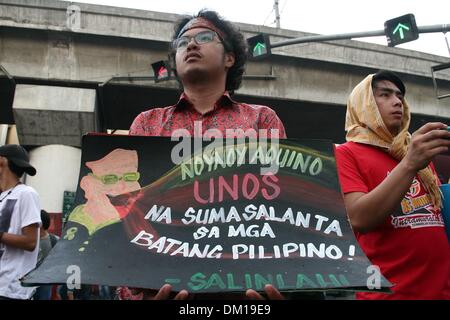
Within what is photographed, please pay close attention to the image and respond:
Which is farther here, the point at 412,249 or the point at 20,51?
the point at 20,51

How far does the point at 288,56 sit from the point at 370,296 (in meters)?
10.6

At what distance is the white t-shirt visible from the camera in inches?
121

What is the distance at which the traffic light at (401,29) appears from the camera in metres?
7.72

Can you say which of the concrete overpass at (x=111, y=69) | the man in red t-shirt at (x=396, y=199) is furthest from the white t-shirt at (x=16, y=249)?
the concrete overpass at (x=111, y=69)

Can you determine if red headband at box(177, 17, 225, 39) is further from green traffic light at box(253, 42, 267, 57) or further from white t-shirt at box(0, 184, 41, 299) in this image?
green traffic light at box(253, 42, 267, 57)

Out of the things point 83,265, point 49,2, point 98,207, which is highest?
point 49,2

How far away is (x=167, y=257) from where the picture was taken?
1.36 m

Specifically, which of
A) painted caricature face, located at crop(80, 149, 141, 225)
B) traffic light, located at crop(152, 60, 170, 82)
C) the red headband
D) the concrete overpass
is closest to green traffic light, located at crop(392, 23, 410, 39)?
the concrete overpass

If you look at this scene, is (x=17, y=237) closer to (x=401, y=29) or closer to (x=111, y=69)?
(x=401, y=29)

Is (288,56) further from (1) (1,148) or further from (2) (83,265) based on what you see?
(2) (83,265)

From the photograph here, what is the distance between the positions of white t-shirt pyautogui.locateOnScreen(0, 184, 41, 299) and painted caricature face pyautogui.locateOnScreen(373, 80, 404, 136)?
2503 mm

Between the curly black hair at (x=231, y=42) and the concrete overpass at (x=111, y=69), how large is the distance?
8.49m

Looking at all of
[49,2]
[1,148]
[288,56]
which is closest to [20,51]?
[49,2]

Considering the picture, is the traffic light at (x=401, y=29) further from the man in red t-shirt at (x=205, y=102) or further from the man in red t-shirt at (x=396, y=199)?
the man in red t-shirt at (x=205, y=102)
